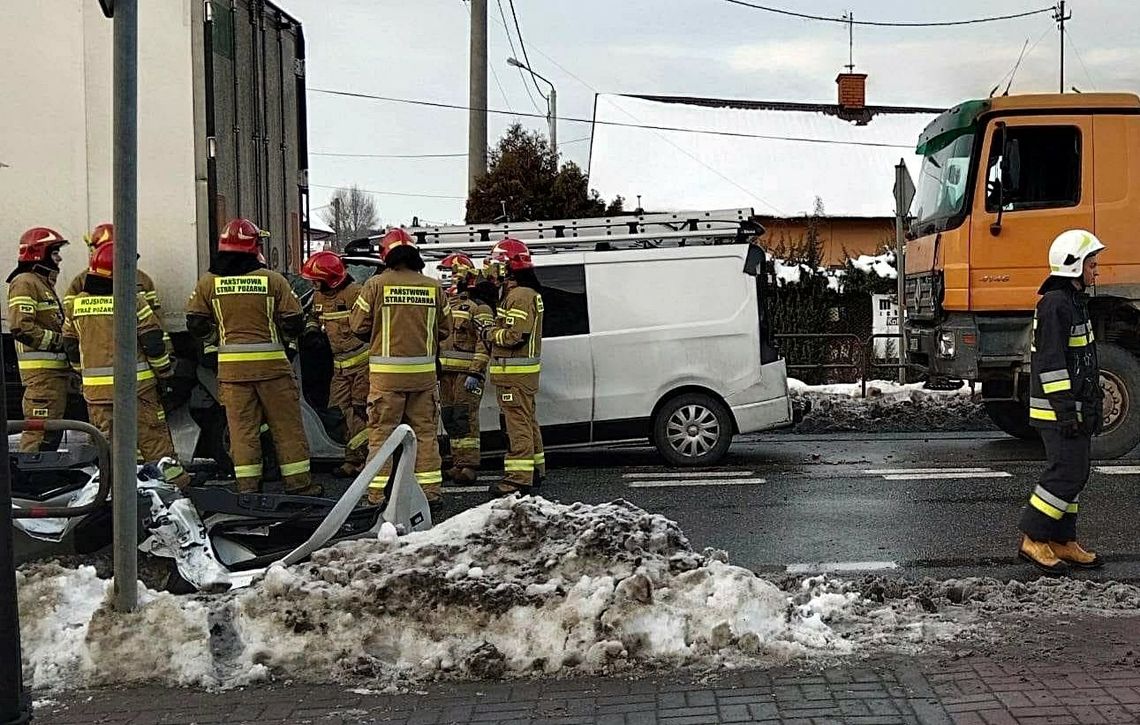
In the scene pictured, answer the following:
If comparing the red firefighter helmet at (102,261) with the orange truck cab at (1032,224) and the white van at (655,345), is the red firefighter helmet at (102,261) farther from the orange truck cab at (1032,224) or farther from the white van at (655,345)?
the orange truck cab at (1032,224)

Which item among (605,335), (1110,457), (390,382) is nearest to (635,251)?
(605,335)

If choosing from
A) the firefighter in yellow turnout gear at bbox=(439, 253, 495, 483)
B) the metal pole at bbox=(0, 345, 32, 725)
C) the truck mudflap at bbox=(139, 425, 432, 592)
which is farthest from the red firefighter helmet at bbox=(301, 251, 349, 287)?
the metal pole at bbox=(0, 345, 32, 725)

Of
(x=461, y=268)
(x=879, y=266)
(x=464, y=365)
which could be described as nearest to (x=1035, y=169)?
(x=461, y=268)

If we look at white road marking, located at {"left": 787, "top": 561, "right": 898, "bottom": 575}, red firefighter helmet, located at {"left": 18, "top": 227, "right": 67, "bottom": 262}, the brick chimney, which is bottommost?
white road marking, located at {"left": 787, "top": 561, "right": 898, "bottom": 575}

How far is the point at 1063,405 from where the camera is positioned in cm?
622

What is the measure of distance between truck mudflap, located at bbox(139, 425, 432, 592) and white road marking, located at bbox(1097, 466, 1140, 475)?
20.3 feet

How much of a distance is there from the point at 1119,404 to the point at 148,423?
26.2 ft

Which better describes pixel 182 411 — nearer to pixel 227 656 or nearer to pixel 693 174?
pixel 227 656

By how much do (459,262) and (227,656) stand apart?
5579 mm

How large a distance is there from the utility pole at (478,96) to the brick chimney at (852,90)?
69.9 ft

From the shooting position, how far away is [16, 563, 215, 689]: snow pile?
4590mm

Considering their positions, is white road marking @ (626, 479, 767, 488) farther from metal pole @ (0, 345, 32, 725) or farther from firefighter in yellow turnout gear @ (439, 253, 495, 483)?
metal pole @ (0, 345, 32, 725)

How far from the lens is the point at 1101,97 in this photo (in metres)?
10.0

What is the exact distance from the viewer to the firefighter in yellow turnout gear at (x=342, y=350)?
9.55 metres
